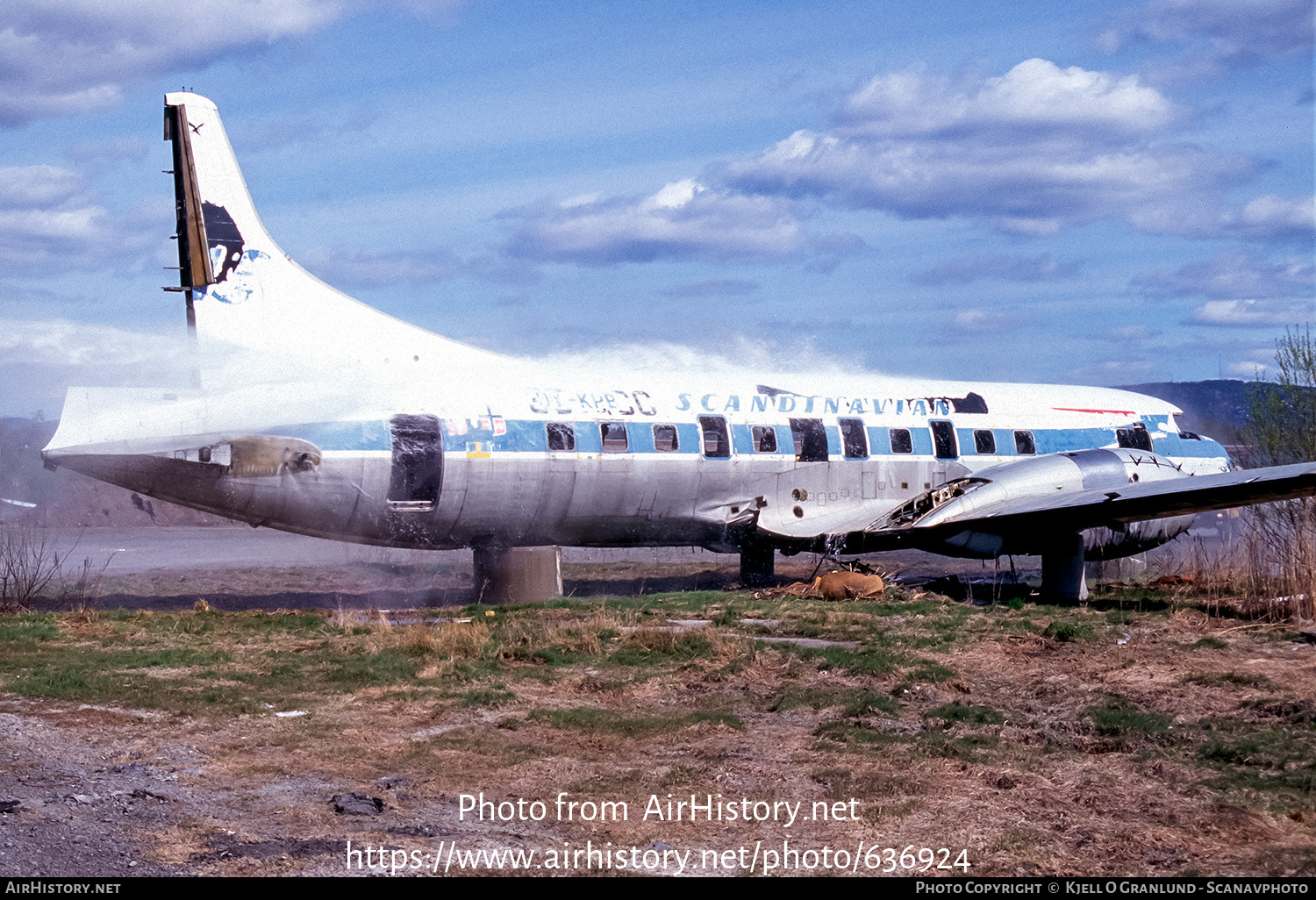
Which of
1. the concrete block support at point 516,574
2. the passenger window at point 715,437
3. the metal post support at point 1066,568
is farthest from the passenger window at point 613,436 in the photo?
the metal post support at point 1066,568

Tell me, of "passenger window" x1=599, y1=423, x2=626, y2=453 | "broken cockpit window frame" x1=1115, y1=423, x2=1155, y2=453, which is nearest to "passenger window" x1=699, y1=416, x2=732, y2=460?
"passenger window" x1=599, y1=423, x2=626, y2=453

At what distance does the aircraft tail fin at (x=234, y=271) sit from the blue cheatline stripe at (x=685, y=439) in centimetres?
174

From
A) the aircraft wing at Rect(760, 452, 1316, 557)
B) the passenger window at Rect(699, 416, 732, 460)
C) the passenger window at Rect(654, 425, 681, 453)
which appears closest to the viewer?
the aircraft wing at Rect(760, 452, 1316, 557)

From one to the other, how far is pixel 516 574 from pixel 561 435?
2825 millimetres

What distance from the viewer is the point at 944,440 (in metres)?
24.4

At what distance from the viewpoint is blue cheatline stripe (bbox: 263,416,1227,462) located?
711 inches

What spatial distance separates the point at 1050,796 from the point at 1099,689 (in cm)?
409

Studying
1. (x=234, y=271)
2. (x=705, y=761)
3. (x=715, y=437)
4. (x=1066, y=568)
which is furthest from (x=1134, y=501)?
(x=234, y=271)

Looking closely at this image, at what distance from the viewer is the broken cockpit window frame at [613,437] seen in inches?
811

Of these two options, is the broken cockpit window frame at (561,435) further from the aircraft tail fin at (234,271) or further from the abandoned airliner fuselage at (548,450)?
the aircraft tail fin at (234,271)

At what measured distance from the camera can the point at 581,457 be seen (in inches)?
798

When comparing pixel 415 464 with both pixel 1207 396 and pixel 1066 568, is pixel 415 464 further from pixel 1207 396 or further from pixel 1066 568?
pixel 1207 396

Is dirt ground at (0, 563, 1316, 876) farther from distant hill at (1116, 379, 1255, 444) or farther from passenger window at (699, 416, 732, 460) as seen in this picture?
distant hill at (1116, 379, 1255, 444)

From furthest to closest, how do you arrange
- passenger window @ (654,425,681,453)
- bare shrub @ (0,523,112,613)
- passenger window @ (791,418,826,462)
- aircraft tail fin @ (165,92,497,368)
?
passenger window @ (791,418,826,462)
passenger window @ (654,425,681,453)
bare shrub @ (0,523,112,613)
aircraft tail fin @ (165,92,497,368)
